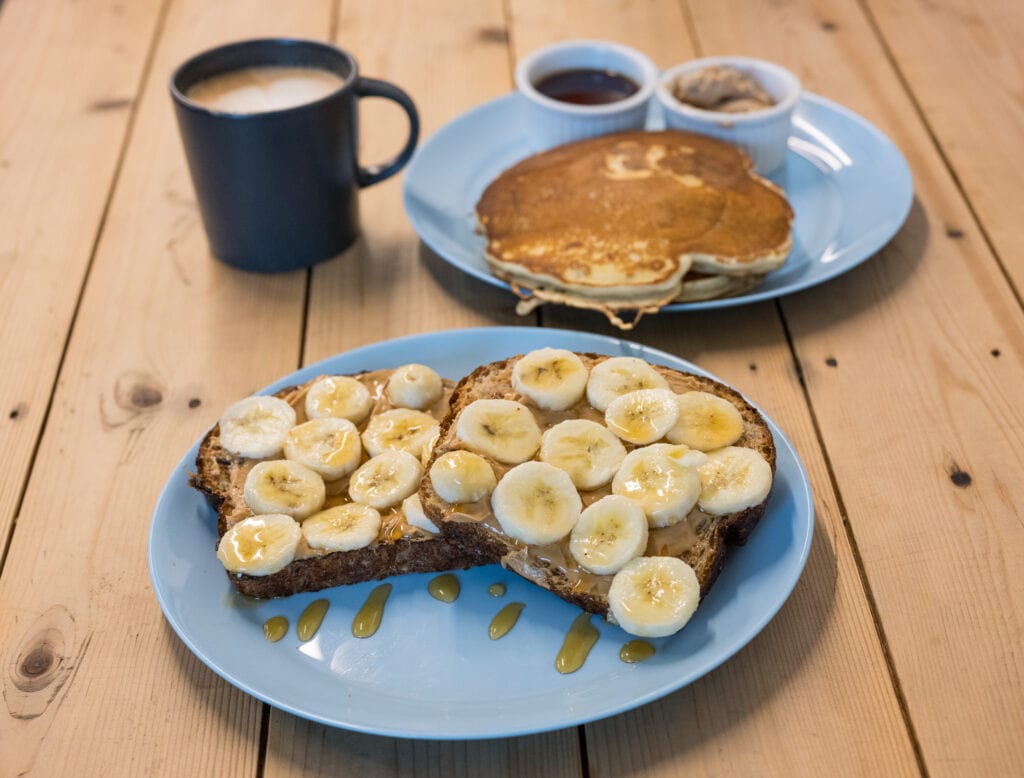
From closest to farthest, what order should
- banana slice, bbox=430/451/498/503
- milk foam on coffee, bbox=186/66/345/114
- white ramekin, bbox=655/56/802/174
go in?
1. banana slice, bbox=430/451/498/503
2. milk foam on coffee, bbox=186/66/345/114
3. white ramekin, bbox=655/56/802/174

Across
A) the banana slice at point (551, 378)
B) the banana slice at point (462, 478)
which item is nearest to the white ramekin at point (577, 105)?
the banana slice at point (551, 378)

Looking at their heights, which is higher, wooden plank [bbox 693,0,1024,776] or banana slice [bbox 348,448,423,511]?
banana slice [bbox 348,448,423,511]

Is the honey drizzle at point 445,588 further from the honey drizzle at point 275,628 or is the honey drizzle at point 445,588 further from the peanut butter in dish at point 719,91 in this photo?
Result: the peanut butter in dish at point 719,91

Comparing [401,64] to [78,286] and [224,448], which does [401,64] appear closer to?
[78,286]

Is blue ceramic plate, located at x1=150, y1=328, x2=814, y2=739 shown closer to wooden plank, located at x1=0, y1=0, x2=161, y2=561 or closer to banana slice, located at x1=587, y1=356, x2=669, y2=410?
banana slice, located at x1=587, y1=356, x2=669, y2=410

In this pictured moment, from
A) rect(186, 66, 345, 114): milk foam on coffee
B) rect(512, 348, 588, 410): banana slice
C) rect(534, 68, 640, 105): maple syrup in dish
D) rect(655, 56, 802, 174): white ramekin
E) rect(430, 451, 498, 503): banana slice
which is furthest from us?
rect(534, 68, 640, 105): maple syrup in dish

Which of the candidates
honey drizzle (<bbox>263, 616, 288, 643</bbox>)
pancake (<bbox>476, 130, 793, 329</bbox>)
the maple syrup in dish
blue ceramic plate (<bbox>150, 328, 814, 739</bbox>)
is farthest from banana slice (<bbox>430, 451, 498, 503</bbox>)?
the maple syrup in dish
